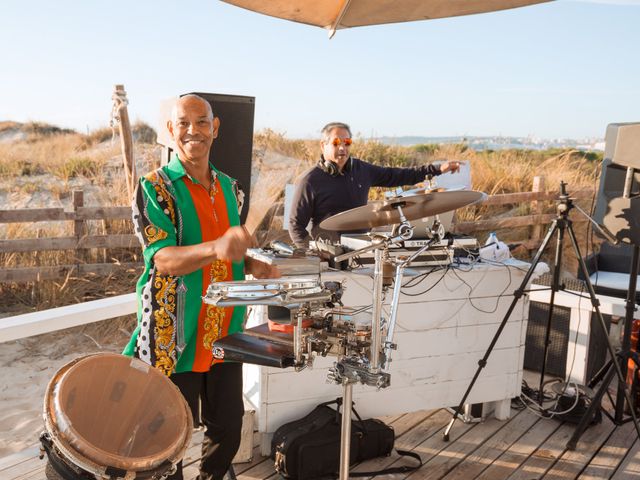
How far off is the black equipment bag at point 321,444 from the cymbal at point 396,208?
1205 mm

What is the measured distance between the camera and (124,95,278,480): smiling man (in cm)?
183

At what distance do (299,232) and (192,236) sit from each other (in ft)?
6.14

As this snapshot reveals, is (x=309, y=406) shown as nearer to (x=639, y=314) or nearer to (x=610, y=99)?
(x=639, y=314)

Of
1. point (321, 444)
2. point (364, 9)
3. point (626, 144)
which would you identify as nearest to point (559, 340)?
point (626, 144)

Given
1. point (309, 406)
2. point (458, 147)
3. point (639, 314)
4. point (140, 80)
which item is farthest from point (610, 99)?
point (309, 406)

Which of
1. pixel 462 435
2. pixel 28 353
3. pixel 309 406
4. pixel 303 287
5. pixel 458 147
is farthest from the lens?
pixel 458 147

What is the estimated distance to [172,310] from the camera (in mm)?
1909

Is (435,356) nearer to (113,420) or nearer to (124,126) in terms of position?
(113,420)

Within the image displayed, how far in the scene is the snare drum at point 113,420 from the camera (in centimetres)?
132

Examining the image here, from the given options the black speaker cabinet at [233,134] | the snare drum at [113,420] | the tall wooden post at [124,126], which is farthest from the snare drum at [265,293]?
the tall wooden post at [124,126]

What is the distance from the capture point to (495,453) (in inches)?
119

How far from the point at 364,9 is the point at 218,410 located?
177 cm

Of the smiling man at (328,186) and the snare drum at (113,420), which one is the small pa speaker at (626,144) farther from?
the snare drum at (113,420)

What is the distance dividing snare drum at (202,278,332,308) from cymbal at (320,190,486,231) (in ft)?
1.24
